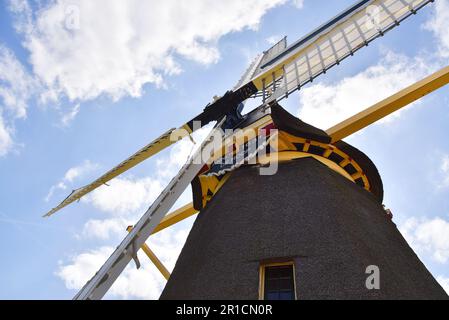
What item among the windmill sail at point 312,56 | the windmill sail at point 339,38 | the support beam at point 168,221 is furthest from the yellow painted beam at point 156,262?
the windmill sail at point 339,38

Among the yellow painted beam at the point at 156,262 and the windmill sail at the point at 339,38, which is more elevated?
the windmill sail at the point at 339,38

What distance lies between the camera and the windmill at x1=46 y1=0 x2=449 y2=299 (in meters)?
3.81

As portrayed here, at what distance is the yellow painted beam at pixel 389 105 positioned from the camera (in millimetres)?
6527

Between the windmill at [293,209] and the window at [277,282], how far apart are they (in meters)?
0.01

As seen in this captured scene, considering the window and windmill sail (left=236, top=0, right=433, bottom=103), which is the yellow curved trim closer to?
windmill sail (left=236, top=0, right=433, bottom=103)

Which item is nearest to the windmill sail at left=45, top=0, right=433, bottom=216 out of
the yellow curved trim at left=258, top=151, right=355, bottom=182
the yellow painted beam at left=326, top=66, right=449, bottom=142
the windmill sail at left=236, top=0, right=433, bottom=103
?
the windmill sail at left=236, top=0, right=433, bottom=103

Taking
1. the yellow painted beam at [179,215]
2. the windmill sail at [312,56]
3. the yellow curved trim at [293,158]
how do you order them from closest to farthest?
1. the yellow curved trim at [293,158]
2. the windmill sail at [312,56]
3. the yellow painted beam at [179,215]

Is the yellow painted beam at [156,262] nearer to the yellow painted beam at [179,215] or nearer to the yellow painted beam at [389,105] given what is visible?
the yellow painted beam at [179,215]

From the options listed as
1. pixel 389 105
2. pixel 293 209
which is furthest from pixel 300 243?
pixel 389 105

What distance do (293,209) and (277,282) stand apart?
3.42ft

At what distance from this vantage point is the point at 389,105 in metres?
6.66

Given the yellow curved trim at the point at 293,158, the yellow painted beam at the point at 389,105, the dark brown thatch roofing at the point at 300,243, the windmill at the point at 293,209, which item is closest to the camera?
the dark brown thatch roofing at the point at 300,243

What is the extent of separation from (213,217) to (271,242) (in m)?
1.26
